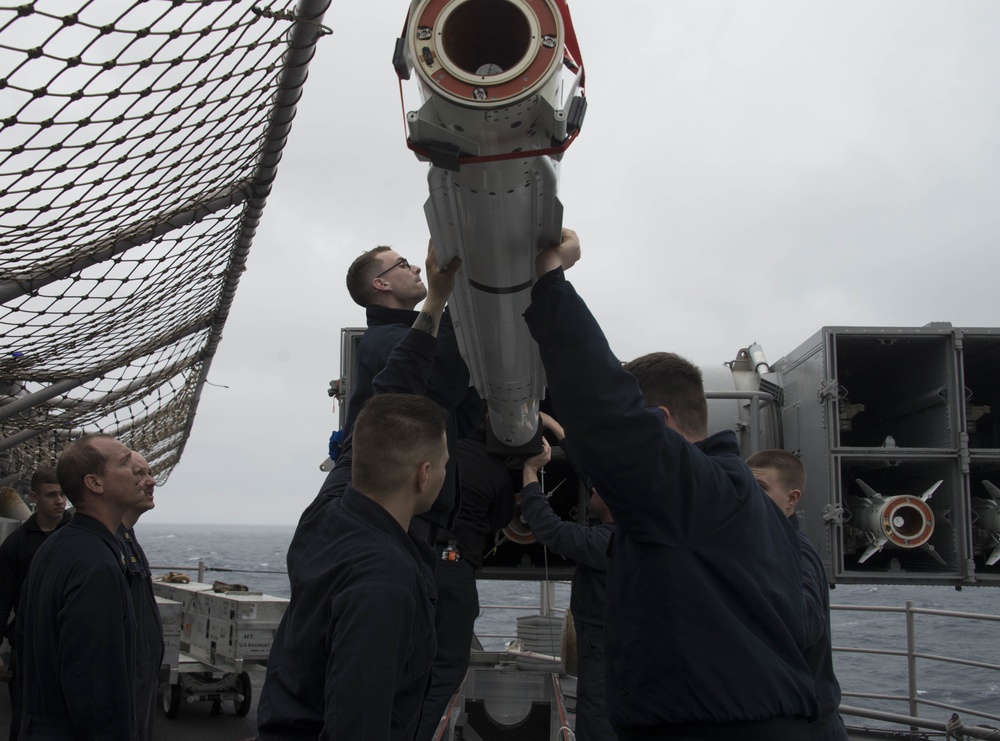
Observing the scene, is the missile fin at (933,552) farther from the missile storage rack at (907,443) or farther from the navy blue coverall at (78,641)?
the navy blue coverall at (78,641)

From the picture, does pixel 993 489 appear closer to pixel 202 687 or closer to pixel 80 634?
pixel 80 634

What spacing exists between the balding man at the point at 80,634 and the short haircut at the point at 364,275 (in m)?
1.30

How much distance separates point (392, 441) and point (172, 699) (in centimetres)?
620

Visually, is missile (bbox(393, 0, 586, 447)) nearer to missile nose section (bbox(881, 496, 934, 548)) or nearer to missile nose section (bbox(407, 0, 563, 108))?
missile nose section (bbox(407, 0, 563, 108))

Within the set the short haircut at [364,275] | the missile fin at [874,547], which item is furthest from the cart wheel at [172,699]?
the missile fin at [874,547]

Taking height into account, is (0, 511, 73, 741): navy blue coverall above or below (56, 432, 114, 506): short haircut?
below

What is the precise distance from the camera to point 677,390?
2477mm

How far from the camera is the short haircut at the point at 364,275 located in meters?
3.97

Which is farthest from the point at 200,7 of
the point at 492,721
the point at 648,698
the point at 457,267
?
the point at 492,721

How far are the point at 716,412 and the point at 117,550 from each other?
13.1 ft

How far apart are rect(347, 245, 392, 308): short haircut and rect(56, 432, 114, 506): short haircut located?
1.22 m

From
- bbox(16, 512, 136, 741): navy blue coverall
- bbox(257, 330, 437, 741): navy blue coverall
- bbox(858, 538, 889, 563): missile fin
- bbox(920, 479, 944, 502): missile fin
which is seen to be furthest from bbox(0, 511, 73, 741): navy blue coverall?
bbox(920, 479, 944, 502): missile fin

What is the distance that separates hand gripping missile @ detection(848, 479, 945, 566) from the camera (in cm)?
518

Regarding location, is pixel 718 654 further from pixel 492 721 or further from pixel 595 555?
pixel 492 721
